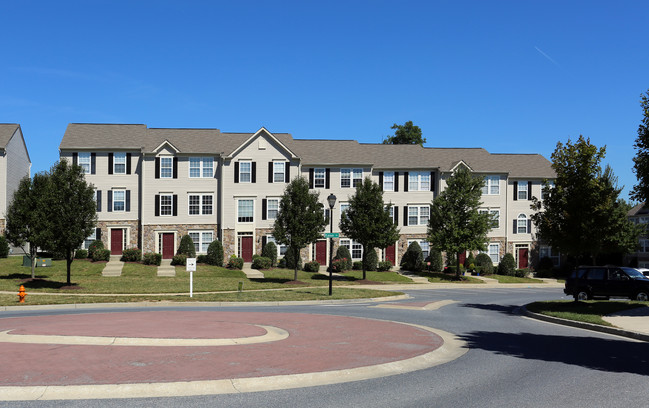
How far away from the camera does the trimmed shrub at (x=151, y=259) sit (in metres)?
42.5

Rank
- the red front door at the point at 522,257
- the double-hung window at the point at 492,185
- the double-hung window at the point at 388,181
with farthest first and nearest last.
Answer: the red front door at the point at 522,257, the double-hung window at the point at 492,185, the double-hung window at the point at 388,181

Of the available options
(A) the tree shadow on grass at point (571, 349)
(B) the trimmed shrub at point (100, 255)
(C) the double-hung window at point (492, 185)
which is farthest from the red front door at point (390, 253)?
(A) the tree shadow on grass at point (571, 349)

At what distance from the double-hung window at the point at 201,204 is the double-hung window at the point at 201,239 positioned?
5.69 ft

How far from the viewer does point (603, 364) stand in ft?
36.8

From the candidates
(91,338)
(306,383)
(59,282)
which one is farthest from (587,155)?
(59,282)

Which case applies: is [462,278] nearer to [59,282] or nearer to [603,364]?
[59,282]

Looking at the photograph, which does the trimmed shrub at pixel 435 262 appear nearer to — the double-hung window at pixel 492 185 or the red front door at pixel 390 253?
the red front door at pixel 390 253

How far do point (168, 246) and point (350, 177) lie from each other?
17.3 meters

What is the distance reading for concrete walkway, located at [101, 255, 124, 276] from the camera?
1511 inches

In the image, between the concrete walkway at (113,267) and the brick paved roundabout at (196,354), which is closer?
the brick paved roundabout at (196,354)

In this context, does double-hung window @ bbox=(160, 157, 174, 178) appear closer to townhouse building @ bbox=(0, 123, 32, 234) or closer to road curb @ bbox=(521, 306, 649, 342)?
townhouse building @ bbox=(0, 123, 32, 234)

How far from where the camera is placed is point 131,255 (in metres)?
43.3

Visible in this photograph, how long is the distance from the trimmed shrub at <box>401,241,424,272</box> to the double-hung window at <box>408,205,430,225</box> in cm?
217

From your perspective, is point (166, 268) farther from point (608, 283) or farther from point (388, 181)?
point (608, 283)
